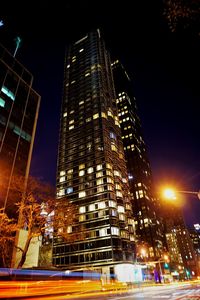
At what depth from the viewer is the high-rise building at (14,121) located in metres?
46.7

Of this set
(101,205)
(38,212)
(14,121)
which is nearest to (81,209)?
(101,205)

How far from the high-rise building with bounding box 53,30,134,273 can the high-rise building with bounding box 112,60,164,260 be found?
3459 cm

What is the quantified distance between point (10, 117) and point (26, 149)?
8943 millimetres

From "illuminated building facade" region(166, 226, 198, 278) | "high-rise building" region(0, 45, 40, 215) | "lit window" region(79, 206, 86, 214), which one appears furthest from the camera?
"illuminated building facade" region(166, 226, 198, 278)

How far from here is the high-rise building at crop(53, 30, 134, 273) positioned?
195 feet

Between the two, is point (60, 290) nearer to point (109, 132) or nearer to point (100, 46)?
point (109, 132)

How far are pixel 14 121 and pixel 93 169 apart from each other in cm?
3069

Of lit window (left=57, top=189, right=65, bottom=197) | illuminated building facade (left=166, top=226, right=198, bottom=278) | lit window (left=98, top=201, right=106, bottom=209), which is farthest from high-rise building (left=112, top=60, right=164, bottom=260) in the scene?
lit window (left=57, top=189, right=65, bottom=197)

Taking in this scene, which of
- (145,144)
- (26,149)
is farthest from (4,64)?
(145,144)

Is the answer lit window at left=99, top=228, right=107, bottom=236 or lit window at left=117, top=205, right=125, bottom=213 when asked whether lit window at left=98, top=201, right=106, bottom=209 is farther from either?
lit window at left=99, top=228, right=107, bottom=236

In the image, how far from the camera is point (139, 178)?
11962 centimetres

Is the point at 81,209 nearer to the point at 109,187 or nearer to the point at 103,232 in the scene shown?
the point at 109,187

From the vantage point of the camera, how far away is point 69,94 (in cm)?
10225

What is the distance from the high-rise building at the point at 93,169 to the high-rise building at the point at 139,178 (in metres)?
34.6
